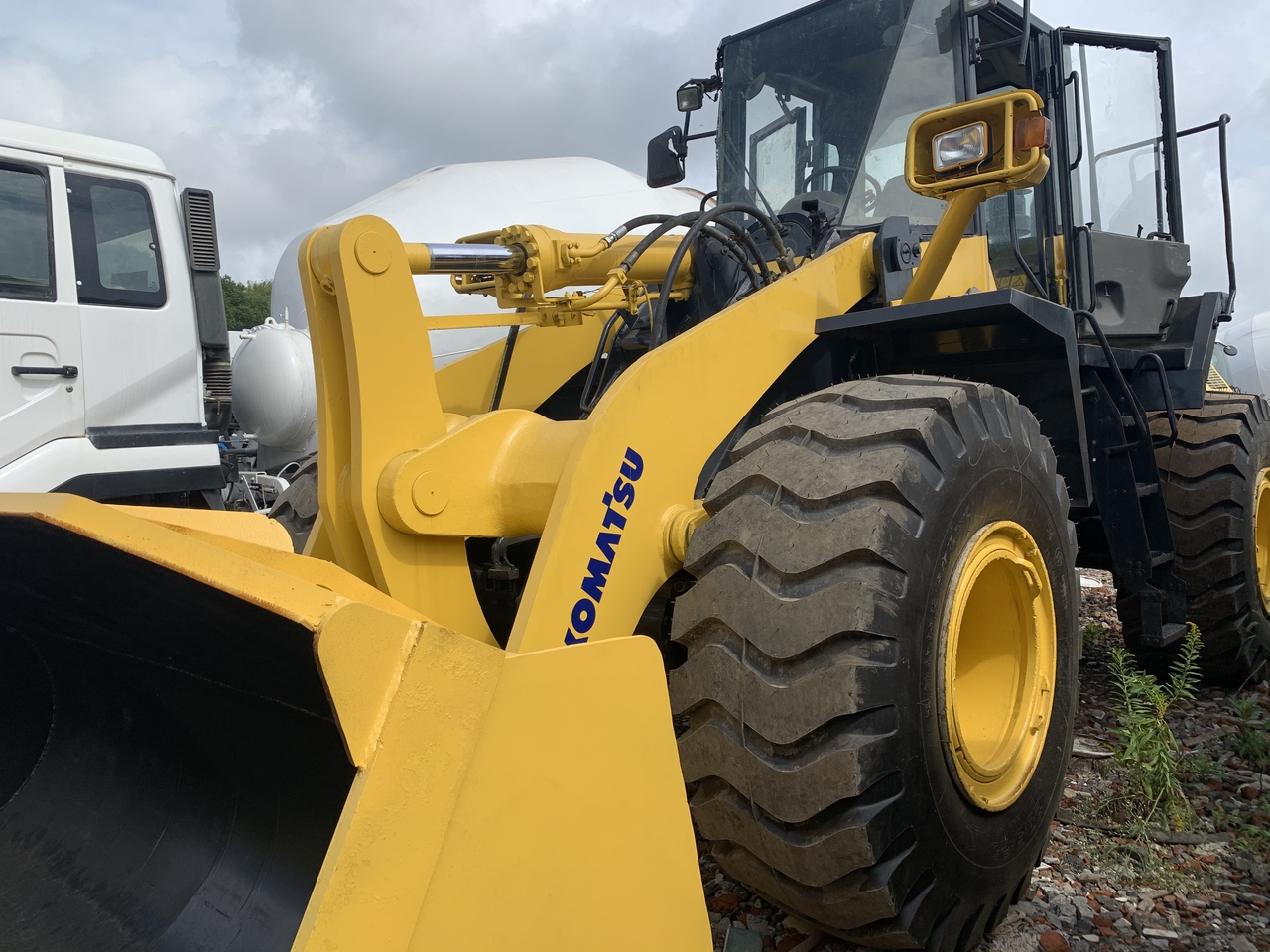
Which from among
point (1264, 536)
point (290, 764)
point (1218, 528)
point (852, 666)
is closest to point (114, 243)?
point (290, 764)

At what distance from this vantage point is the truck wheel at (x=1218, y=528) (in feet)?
14.3

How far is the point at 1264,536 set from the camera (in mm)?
5066

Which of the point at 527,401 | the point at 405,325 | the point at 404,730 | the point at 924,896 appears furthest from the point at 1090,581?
the point at 404,730

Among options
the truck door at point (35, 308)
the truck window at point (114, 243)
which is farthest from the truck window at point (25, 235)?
the truck window at point (114, 243)

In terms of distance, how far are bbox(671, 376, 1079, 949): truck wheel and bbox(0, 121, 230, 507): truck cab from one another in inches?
164

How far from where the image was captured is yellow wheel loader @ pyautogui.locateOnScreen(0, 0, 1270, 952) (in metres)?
1.53

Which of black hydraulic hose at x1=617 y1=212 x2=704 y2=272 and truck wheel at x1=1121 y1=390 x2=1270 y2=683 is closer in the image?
black hydraulic hose at x1=617 y1=212 x2=704 y2=272

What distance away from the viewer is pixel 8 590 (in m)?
2.03

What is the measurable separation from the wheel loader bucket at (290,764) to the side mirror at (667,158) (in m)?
2.80

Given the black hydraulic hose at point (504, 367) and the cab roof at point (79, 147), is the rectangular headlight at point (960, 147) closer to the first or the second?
the black hydraulic hose at point (504, 367)

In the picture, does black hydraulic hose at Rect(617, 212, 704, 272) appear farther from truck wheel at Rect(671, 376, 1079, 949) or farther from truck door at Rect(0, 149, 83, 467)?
truck door at Rect(0, 149, 83, 467)

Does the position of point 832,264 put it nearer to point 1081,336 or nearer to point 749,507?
point 749,507

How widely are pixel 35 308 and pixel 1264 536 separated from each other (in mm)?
6373

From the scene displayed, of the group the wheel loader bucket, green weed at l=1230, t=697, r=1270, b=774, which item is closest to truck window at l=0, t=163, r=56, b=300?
the wheel loader bucket
